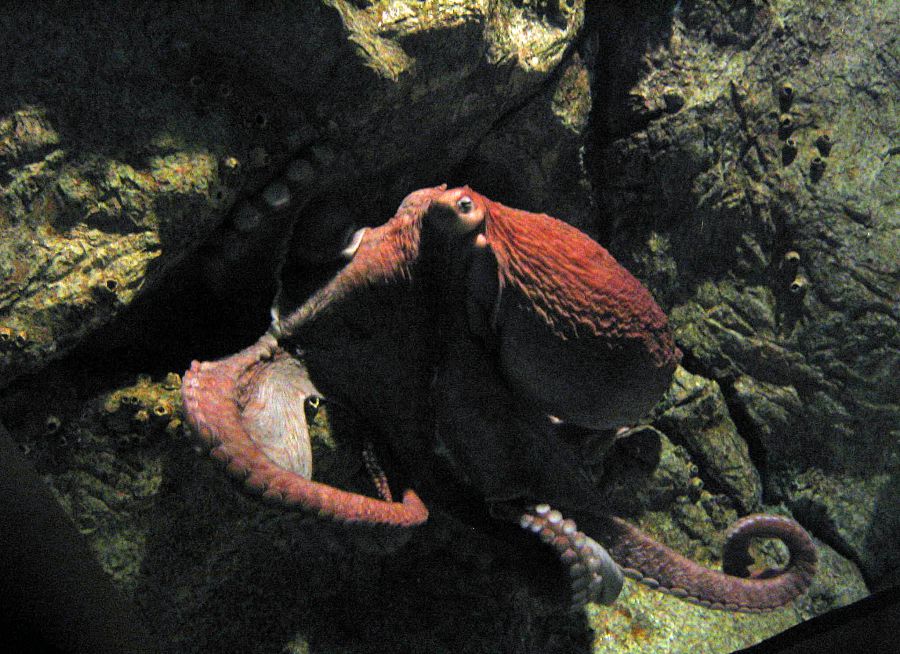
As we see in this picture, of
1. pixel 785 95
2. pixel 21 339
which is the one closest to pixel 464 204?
pixel 21 339

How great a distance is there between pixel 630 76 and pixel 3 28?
2.03 metres

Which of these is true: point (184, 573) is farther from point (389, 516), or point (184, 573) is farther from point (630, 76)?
point (630, 76)

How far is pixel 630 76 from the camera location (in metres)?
2.56

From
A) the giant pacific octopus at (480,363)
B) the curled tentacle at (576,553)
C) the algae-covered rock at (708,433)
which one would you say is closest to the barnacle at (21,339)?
the giant pacific octopus at (480,363)

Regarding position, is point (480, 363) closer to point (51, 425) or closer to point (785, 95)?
point (51, 425)

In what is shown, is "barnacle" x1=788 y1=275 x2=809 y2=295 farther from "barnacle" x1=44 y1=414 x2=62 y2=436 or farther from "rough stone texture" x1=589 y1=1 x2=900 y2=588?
"barnacle" x1=44 y1=414 x2=62 y2=436

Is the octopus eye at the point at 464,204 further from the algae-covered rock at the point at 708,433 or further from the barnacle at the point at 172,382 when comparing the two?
the algae-covered rock at the point at 708,433

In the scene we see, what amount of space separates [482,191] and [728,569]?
1598 mm

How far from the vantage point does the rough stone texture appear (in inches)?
104

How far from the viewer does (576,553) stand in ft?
5.58

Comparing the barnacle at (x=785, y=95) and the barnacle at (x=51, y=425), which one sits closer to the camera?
the barnacle at (x=51, y=425)

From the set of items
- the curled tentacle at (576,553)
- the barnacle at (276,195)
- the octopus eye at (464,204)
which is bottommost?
the curled tentacle at (576,553)

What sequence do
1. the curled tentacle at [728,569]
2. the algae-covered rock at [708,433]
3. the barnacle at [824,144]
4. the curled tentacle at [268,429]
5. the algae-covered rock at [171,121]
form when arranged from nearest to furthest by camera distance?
the curled tentacle at [268,429] < the algae-covered rock at [171,121] < the curled tentacle at [728,569] < the algae-covered rock at [708,433] < the barnacle at [824,144]

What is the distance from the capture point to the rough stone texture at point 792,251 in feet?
8.63
